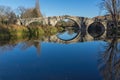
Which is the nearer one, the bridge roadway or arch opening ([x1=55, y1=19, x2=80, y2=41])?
arch opening ([x1=55, y1=19, x2=80, y2=41])

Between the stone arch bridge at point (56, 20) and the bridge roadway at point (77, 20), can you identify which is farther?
the bridge roadway at point (77, 20)

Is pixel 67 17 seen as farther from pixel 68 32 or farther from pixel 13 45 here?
pixel 13 45

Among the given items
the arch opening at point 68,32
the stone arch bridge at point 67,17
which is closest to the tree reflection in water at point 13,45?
the arch opening at point 68,32

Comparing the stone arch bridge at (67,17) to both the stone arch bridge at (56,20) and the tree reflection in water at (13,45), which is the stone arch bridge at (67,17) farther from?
the tree reflection in water at (13,45)

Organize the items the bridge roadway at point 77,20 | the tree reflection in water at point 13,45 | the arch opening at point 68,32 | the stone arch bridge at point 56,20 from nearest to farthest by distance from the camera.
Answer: the tree reflection in water at point 13,45
the arch opening at point 68,32
the stone arch bridge at point 56,20
the bridge roadway at point 77,20

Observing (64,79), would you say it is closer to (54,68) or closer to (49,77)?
(49,77)

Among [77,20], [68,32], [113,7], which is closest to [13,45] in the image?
[113,7]

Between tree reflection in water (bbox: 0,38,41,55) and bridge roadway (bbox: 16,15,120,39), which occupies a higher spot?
bridge roadway (bbox: 16,15,120,39)

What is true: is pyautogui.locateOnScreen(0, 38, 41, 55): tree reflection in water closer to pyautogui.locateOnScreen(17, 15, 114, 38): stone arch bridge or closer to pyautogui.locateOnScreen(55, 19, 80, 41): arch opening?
pyautogui.locateOnScreen(55, 19, 80, 41): arch opening

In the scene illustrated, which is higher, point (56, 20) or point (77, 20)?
point (56, 20)

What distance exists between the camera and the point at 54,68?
13.7 meters

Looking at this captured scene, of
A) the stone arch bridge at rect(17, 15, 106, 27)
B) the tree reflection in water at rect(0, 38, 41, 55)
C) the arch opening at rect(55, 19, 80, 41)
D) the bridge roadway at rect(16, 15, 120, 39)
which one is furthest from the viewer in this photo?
the bridge roadway at rect(16, 15, 120, 39)

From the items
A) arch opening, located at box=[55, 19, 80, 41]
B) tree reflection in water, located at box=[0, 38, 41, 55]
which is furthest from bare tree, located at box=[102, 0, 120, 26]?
tree reflection in water, located at box=[0, 38, 41, 55]

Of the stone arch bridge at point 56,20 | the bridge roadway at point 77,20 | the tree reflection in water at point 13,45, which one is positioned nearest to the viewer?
the tree reflection in water at point 13,45
